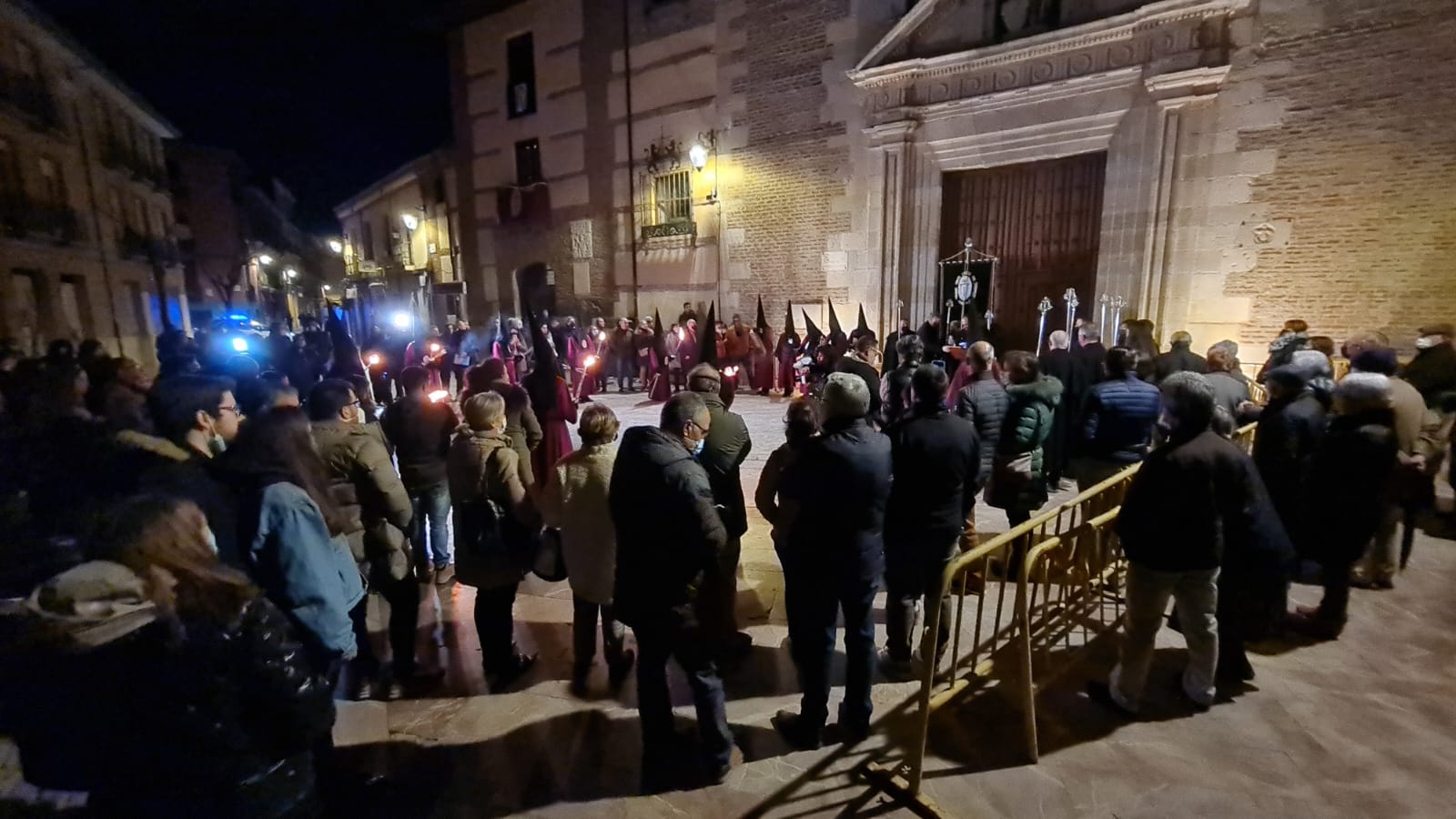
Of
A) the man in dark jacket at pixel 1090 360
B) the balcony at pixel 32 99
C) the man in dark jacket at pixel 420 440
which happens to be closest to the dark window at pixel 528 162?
the balcony at pixel 32 99

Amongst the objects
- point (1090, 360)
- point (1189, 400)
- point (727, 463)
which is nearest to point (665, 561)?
point (727, 463)

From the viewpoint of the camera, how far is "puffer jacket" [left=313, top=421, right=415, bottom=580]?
342 centimetres

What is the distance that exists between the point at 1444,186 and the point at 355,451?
1172cm

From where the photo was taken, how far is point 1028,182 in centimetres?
1120

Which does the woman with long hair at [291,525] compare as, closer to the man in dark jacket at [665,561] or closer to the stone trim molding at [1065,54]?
the man in dark jacket at [665,561]

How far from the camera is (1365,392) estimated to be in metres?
3.63

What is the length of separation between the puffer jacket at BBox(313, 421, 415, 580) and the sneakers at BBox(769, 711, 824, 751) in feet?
7.27

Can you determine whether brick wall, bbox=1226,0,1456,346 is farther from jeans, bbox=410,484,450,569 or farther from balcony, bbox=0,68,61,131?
balcony, bbox=0,68,61,131

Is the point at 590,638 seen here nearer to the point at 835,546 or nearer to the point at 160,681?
the point at 835,546

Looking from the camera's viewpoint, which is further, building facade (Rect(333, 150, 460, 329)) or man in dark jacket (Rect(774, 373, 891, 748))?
building facade (Rect(333, 150, 460, 329))

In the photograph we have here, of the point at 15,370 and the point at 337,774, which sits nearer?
the point at 337,774

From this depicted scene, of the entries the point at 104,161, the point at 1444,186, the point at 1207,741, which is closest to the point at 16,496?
the point at 1207,741

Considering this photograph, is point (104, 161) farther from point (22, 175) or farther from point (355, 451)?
point (355, 451)

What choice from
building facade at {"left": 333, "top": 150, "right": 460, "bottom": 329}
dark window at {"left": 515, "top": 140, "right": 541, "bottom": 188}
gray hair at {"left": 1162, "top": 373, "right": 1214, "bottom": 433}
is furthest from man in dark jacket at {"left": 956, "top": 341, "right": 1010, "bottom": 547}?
building facade at {"left": 333, "top": 150, "right": 460, "bottom": 329}
